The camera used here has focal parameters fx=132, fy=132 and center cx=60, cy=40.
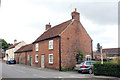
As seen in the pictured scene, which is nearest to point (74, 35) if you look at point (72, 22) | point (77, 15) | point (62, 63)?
point (72, 22)

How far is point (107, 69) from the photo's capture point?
13.1 meters

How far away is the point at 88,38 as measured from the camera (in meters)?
25.4

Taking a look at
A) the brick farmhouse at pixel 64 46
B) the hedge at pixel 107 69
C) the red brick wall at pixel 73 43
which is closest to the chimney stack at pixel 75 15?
the brick farmhouse at pixel 64 46

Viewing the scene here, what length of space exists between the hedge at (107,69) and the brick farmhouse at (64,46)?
23.7 feet

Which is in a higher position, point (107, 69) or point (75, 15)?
point (75, 15)

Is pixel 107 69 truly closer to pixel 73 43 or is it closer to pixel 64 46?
pixel 64 46

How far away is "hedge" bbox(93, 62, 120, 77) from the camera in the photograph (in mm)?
12336

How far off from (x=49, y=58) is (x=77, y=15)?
914cm

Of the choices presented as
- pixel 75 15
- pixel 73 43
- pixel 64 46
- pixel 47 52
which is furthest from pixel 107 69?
pixel 75 15

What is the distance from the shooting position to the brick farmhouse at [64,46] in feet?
67.4

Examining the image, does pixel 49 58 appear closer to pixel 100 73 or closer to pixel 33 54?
pixel 33 54

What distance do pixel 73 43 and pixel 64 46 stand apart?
2.11 meters

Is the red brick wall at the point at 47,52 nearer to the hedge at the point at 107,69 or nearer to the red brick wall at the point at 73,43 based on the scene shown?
the red brick wall at the point at 73,43

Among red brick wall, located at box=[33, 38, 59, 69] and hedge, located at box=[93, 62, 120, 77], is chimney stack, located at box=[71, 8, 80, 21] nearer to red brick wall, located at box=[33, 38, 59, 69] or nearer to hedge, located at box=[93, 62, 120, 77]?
red brick wall, located at box=[33, 38, 59, 69]
